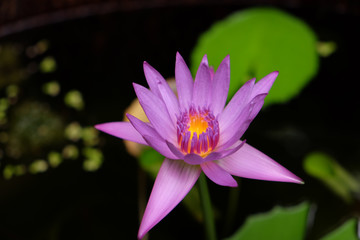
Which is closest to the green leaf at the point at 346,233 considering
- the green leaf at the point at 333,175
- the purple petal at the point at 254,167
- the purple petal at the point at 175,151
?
the green leaf at the point at 333,175

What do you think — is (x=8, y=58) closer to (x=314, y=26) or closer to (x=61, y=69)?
(x=61, y=69)

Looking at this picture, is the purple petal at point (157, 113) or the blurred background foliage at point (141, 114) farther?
the blurred background foliage at point (141, 114)

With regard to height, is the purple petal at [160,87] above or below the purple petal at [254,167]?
above

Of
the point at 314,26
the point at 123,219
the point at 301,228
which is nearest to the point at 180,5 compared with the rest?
the point at 314,26

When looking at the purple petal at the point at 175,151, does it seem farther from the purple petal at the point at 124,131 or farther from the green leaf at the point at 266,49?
the green leaf at the point at 266,49

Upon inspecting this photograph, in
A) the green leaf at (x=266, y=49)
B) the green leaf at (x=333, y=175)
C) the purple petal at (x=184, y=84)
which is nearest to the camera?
the purple petal at (x=184, y=84)

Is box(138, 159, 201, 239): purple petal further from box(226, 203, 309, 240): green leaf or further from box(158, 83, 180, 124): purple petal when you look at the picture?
box(226, 203, 309, 240): green leaf
